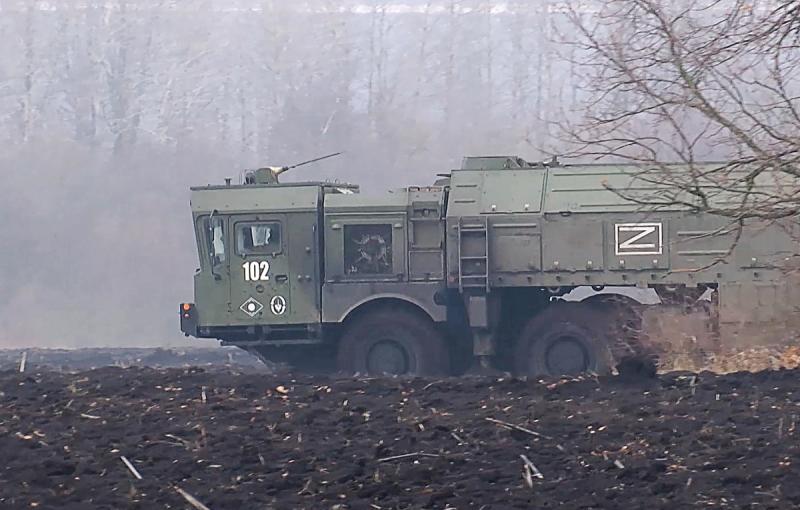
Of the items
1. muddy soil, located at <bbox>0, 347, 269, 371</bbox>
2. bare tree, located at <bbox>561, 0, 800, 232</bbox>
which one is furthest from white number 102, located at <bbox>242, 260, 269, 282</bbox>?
bare tree, located at <bbox>561, 0, 800, 232</bbox>

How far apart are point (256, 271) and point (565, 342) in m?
4.10

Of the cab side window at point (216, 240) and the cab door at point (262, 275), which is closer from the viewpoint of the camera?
the cab door at point (262, 275)

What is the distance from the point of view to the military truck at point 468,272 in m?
17.3

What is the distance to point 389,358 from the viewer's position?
18.2 m

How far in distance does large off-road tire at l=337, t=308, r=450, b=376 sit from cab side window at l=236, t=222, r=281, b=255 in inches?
57.7

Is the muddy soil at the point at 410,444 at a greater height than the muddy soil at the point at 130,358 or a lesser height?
lesser

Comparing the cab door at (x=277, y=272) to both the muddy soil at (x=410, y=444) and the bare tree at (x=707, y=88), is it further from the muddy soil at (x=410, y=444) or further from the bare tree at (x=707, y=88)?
the bare tree at (x=707, y=88)

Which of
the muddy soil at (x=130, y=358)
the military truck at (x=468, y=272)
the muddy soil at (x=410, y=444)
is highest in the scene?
the military truck at (x=468, y=272)

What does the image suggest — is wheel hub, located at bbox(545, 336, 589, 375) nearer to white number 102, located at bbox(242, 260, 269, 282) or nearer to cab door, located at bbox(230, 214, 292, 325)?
cab door, located at bbox(230, 214, 292, 325)

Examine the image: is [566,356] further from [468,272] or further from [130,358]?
[130,358]

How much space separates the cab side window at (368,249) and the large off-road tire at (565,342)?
6.66 feet

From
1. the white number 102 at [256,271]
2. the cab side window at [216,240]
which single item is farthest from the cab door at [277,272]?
the cab side window at [216,240]

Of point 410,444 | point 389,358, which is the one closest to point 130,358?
point 389,358

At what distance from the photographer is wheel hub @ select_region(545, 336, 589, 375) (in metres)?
17.7
